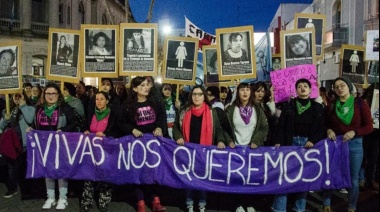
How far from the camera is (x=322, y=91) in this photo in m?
8.58

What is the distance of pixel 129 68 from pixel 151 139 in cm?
166

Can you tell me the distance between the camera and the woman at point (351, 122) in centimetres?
538

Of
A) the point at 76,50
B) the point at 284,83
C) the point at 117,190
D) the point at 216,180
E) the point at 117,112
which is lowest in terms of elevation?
the point at 117,190

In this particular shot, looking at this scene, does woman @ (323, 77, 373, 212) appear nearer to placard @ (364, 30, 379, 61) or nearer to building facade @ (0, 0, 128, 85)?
placard @ (364, 30, 379, 61)

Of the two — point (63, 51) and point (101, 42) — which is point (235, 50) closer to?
point (101, 42)

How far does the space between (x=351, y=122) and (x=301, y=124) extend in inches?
25.7

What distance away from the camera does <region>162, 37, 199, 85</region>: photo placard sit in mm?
7281

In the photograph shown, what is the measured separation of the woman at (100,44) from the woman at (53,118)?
1.19 metres

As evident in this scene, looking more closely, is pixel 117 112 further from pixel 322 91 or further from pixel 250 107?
pixel 322 91

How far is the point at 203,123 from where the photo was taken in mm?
5555

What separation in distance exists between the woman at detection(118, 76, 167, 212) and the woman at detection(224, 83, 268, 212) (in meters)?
0.97

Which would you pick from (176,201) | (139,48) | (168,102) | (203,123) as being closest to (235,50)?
(168,102)

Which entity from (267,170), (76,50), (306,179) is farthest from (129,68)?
(306,179)

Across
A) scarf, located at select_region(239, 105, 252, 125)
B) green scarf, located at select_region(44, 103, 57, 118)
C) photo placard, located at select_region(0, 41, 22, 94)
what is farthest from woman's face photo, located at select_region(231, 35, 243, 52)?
photo placard, located at select_region(0, 41, 22, 94)
